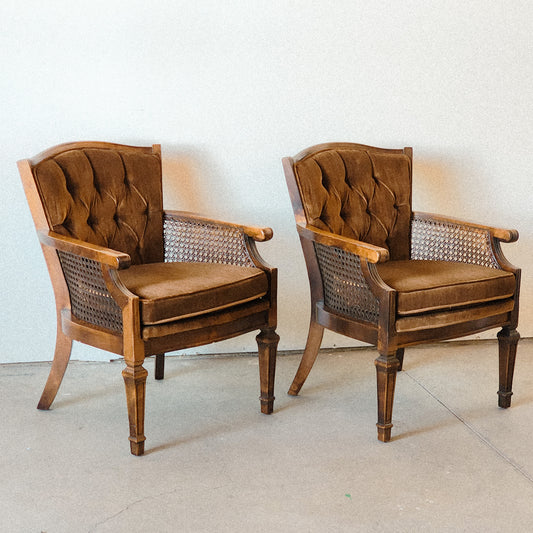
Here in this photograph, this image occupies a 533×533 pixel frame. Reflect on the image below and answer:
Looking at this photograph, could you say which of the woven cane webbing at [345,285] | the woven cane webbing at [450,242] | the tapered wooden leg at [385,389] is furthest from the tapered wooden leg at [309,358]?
the woven cane webbing at [450,242]

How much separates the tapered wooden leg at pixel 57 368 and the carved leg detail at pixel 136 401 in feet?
1.32

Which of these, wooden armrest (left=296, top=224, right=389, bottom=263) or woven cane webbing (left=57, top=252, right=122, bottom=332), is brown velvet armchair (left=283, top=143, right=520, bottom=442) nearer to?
wooden armrest (left=296, top=224, right=389, bottom=263)

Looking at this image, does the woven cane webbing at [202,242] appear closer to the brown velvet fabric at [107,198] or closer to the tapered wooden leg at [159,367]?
the brown velvet fabric at [107,198]

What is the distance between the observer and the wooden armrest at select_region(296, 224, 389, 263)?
2.41m

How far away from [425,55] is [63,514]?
238cm

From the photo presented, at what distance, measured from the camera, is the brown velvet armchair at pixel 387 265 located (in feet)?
8.16

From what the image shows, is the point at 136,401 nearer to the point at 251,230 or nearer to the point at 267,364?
the point at 267,364

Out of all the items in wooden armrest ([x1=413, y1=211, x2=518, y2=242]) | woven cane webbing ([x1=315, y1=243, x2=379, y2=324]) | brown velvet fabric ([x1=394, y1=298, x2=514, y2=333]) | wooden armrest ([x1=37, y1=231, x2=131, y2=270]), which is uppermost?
wooden armrest ([x1=37, y1=231, x2=131, y2=270])

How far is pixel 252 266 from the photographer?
9.04 feet

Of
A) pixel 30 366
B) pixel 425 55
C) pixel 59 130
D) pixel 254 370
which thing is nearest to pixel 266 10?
pixel 425 55

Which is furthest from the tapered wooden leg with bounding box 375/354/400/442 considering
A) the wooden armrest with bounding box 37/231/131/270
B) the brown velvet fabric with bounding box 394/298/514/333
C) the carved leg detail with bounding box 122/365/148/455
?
the wooden armrest with bounding box 37/231/131/270

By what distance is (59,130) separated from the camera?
121 inches

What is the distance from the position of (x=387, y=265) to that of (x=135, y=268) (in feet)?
3.02

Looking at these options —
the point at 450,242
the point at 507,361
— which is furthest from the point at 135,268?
the point at 507,361
